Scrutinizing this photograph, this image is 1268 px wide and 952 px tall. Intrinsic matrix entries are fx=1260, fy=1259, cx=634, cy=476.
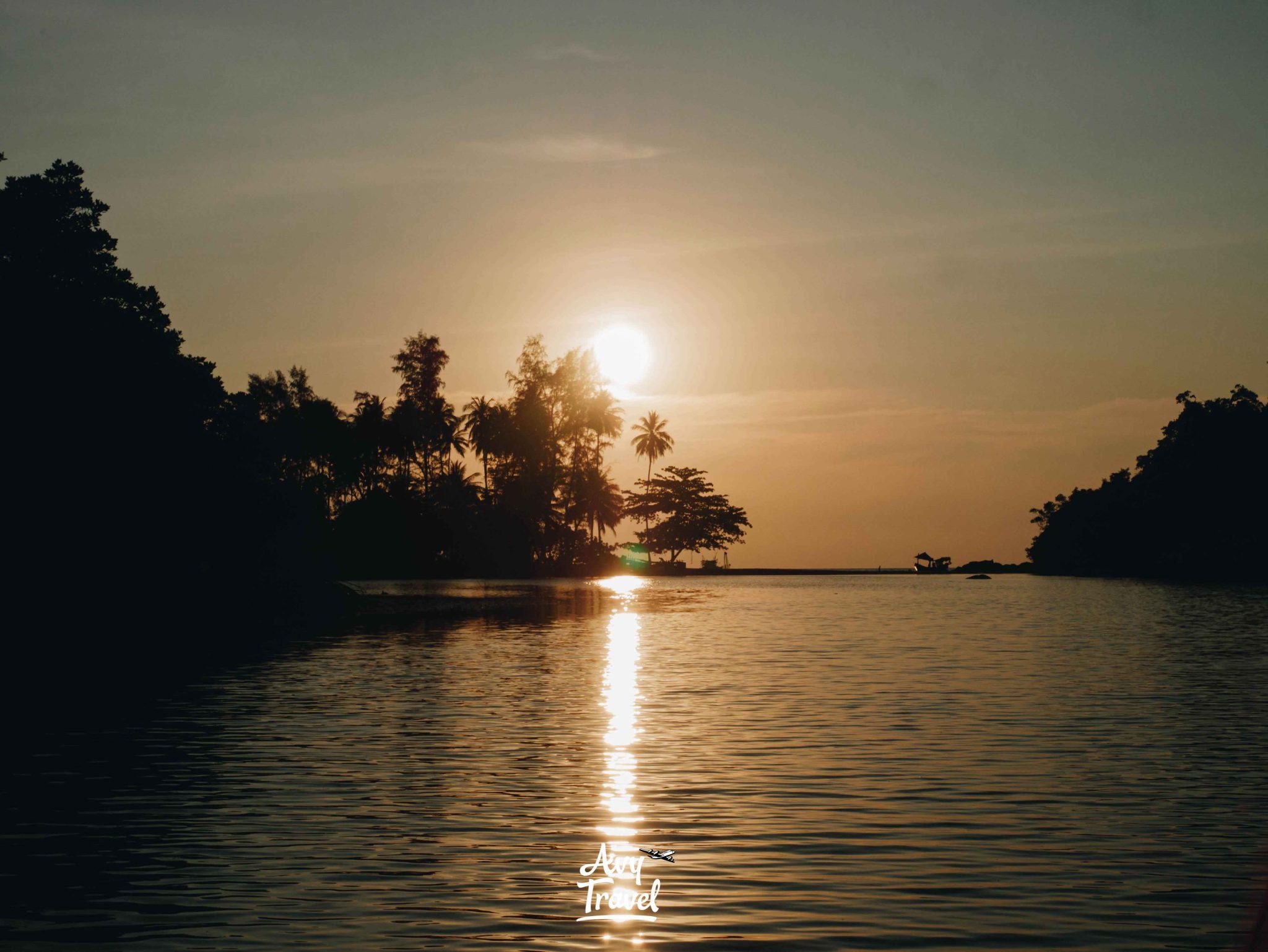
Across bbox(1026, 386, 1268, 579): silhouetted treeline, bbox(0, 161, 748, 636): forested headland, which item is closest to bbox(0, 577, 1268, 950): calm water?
bbox(0, 161, 748, 636): forested headland

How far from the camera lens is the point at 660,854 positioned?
1424 centimetres

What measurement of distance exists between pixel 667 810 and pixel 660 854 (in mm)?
2645

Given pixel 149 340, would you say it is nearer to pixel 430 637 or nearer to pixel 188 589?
pixel 188 589

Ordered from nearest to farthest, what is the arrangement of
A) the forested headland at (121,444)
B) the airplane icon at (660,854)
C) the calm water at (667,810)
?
the calm water at (667,810)
the airplane icon at (660,854)
the forested headland at (121,444)

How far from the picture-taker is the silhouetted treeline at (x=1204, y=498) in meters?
146

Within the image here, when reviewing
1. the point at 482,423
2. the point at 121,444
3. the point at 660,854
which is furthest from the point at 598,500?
the point at 660,854

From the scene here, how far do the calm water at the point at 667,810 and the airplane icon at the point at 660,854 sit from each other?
0.23 m

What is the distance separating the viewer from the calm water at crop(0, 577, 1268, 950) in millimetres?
11664

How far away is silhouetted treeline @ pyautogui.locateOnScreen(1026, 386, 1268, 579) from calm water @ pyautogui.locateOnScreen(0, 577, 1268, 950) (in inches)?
4720

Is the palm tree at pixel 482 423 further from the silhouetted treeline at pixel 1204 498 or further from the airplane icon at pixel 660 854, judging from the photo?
the airplane icon at pixel 660 854

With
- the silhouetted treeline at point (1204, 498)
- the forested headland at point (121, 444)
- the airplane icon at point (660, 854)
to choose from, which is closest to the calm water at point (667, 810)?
the airplane icon at point (660, 854)

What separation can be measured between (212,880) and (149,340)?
47044 millimetres

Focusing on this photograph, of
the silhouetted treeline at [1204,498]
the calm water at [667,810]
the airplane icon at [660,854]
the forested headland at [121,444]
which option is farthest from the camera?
the silhouetted treeline at [1204,498]

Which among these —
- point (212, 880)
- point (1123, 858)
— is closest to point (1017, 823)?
point (1123, 858)
